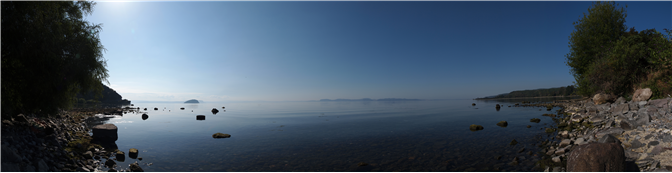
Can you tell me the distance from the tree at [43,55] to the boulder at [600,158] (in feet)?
103

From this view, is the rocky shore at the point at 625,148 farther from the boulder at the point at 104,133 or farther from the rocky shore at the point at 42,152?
the boulder at the point at 104,133

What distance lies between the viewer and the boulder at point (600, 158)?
9227mm

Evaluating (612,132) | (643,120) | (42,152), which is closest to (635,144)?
(612,132)

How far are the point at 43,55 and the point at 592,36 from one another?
A: 70572mm

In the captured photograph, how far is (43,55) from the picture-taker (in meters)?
15.5

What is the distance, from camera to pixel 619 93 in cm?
3238

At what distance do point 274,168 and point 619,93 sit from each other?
4814 centimetres

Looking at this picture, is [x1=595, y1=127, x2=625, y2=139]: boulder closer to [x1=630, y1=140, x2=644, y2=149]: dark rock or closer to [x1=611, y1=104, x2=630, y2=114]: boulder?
[x1=630, y1=140, x2=644, y2=149]: dark rock

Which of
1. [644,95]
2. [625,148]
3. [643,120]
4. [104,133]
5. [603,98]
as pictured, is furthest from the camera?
[603,98]

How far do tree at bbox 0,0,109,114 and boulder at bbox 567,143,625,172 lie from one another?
31.4 meters

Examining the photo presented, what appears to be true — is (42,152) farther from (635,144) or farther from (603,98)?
(603,98)

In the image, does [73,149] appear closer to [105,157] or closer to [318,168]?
[105,157]

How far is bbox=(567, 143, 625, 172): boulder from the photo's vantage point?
923 cm

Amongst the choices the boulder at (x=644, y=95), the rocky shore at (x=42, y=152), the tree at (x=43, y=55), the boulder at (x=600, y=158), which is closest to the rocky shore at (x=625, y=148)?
the boulder at (x=600, y=158)
